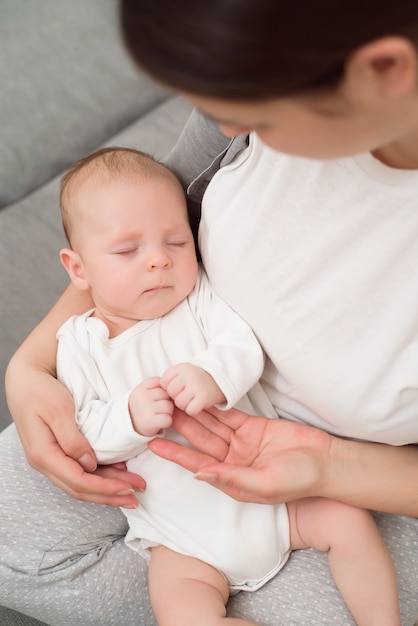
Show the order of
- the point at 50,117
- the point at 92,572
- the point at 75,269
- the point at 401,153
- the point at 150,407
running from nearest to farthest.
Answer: the point at 401,153 → the point at 150,407 → the point at 92,572 → the point at 75,269 → the point at 50,117

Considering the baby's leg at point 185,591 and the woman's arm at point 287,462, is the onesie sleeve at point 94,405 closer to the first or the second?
the woman's arm at point 287,462

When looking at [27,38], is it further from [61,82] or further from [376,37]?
[376,37]

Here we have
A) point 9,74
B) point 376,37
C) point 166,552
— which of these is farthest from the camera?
point 9,74

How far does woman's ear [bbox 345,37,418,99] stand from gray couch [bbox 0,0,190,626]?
1.16 meters

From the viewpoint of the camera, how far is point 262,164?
0.93m

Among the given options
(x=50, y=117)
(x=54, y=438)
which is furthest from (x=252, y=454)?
(x=50, y=117)

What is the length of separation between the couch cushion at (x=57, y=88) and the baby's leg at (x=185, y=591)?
1.21m

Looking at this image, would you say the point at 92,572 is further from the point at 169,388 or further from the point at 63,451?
the point at 169,388

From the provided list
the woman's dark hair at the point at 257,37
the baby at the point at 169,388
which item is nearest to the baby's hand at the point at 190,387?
the baby at the point at 169,388

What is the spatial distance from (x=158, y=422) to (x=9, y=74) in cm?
149

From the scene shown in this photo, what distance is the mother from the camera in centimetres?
65

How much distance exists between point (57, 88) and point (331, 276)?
1.45m

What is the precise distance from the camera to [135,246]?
1049mm

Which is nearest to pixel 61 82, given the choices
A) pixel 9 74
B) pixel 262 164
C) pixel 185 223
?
pixel 9 74
